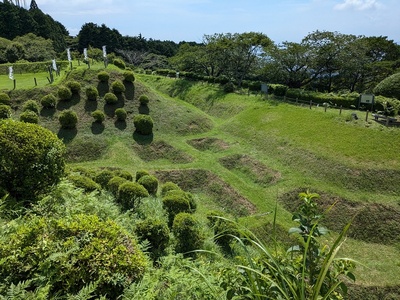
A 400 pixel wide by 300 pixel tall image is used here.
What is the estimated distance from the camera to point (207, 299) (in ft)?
13.5

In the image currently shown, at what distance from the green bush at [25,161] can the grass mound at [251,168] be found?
15.4 m

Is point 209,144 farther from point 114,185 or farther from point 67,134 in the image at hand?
point 114,185

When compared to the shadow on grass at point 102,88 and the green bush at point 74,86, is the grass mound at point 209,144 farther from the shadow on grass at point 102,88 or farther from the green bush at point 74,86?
the green bush at point 74,86

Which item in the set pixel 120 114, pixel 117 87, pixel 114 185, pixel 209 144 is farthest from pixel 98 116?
pixel 114 185

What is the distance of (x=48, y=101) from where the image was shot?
84.0ft

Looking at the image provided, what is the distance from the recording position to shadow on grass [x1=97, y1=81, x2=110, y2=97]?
96.3 feet

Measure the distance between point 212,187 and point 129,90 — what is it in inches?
620

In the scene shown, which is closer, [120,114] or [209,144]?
[209,144]

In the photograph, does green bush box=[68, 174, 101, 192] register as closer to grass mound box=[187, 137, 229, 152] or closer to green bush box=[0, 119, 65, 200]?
green bush box=[0, 119, 65, 200]

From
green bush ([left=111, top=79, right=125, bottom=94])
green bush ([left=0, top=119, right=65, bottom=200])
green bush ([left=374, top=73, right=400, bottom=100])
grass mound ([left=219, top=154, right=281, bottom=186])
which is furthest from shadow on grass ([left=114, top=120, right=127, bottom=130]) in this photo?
green bush ([left=374, top=73, right=400, bottom=100])

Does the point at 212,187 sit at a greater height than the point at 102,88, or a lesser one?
lesser

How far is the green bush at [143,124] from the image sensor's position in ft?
86.7

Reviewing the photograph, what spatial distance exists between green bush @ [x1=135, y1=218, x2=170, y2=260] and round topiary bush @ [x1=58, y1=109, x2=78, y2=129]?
1840 centimetres

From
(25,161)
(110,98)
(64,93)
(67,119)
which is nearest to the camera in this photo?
(25,161)
